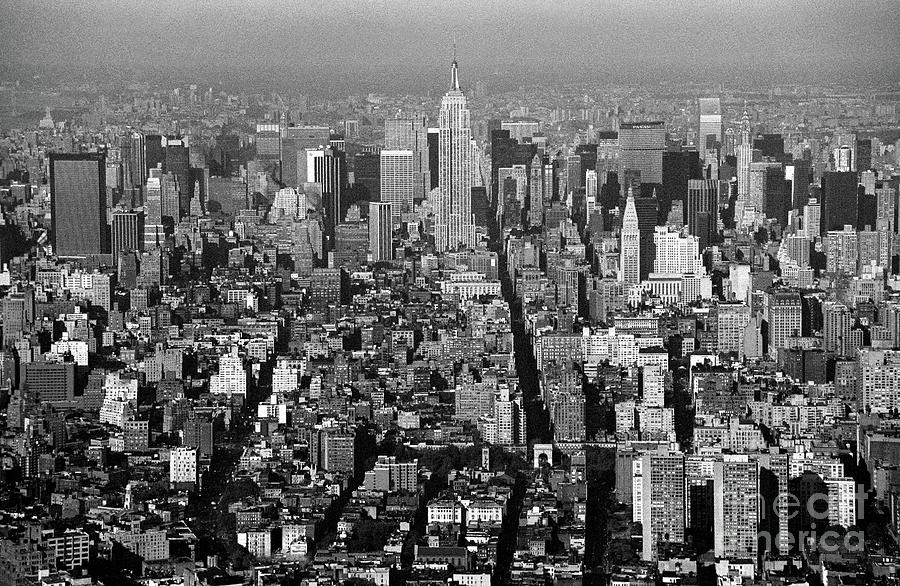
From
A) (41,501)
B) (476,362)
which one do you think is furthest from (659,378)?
(41,501)

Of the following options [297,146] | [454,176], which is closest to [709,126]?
[454,176]

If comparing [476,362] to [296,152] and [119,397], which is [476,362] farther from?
[296,152]

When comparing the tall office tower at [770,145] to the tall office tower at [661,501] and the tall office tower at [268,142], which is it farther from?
the tall office tower at [661,501]

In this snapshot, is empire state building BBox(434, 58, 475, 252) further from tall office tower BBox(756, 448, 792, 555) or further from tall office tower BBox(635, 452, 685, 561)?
tall office tower BBox(756, 448, 792, 555)

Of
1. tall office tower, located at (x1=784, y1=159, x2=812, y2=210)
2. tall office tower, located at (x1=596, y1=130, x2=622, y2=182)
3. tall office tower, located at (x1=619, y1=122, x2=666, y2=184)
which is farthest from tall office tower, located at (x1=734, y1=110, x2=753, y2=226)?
tall office tower, located at (x1=596, y1=130, x2=622, y2=182)

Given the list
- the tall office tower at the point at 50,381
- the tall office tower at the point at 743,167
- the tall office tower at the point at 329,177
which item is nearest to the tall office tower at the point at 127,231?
the tall office tower at the point at 329,177

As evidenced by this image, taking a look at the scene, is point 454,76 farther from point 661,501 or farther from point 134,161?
point 661,501

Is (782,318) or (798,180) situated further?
(798,180)
